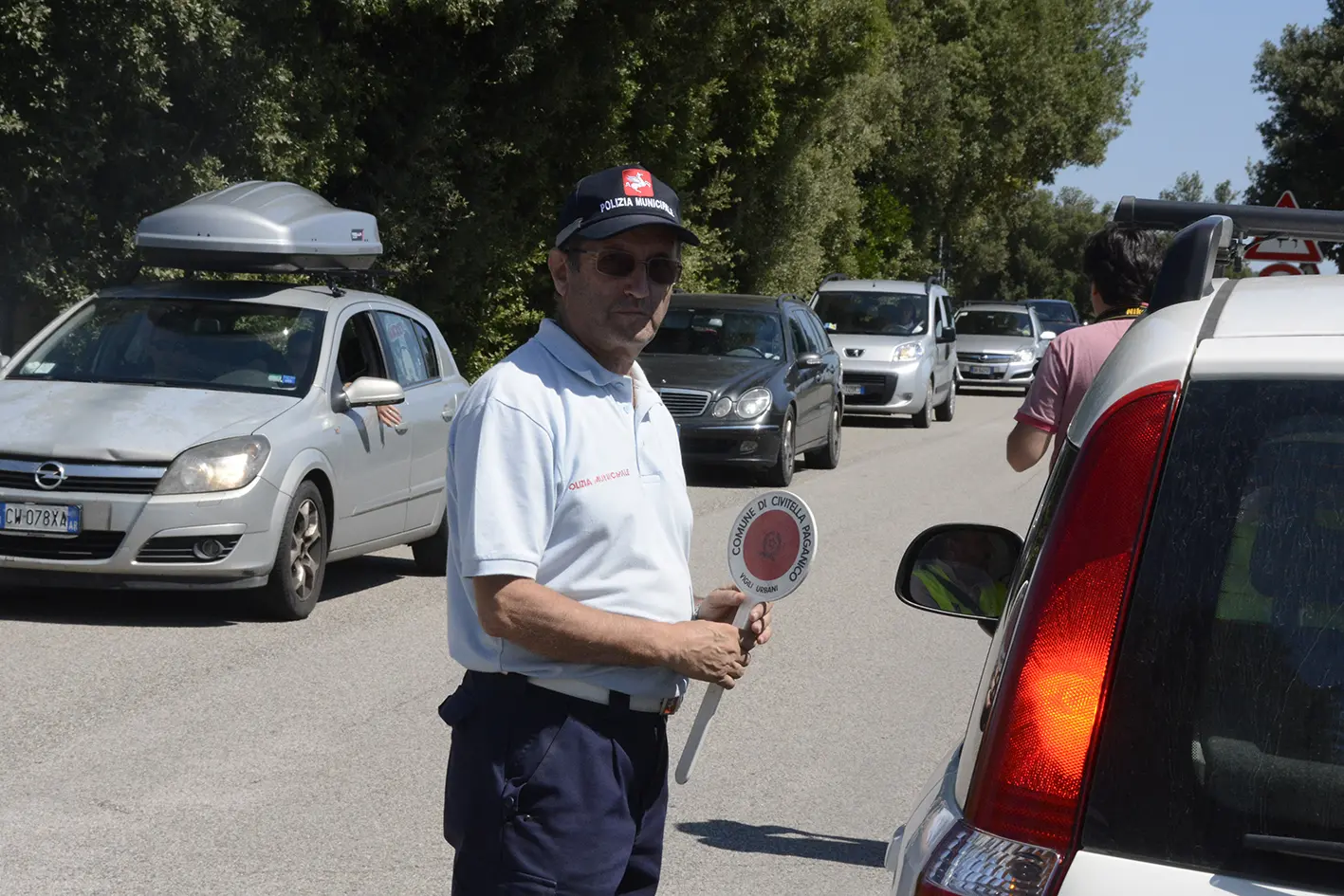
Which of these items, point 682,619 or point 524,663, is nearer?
point 524,663

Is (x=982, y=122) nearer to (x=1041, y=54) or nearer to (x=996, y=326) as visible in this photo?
(x=1041, y=54)

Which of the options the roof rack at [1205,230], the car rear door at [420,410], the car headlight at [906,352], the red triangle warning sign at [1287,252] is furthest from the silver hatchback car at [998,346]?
the roof rack at [1205,230]

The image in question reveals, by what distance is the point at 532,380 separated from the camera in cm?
288

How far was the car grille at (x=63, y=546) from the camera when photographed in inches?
322

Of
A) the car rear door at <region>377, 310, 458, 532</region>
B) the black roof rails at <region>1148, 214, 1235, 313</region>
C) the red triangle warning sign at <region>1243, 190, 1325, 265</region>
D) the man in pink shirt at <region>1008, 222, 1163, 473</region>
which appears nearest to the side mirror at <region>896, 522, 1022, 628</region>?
the black roof rails at <region>1148, 214, 1235, 313</region>

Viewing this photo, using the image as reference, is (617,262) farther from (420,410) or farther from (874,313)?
(874,313)

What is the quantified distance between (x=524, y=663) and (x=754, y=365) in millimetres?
13819

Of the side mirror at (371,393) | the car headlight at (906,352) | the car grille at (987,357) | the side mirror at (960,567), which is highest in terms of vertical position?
the side mirror at (960,567)

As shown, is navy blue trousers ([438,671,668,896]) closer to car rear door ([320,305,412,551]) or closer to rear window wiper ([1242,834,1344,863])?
rear window wiper ([1242,834,1344,863])

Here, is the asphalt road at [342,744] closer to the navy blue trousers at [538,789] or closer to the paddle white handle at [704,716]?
the paddle white handle at [704,716]

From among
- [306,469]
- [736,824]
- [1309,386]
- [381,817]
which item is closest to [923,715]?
[736,824]

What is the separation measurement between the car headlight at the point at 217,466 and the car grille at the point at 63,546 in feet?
1.09

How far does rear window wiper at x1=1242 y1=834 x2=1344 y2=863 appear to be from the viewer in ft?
6.06

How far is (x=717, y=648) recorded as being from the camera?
9.63 ft
